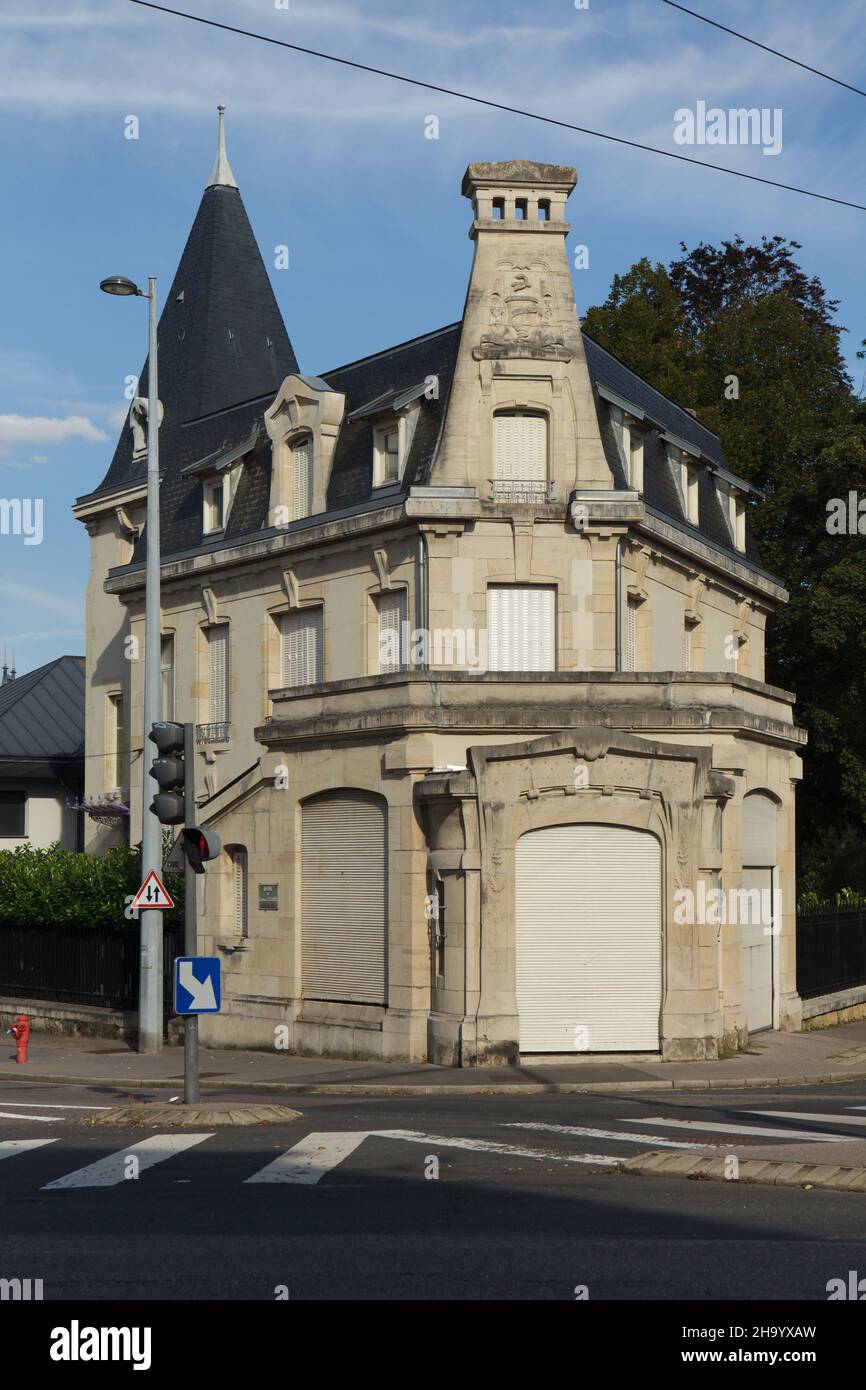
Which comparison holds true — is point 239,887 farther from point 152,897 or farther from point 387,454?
point 387,454

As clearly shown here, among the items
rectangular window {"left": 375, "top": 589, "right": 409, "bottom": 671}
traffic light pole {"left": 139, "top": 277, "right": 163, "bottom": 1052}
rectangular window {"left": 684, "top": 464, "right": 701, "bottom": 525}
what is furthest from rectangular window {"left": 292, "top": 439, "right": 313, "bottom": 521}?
rectangular window {"left": 684, "top": 464, "right": 701, "bottom": 525}

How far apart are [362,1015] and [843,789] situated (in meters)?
18.9

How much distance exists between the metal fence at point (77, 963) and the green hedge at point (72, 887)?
37 centimetres

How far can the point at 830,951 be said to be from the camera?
1204 inches

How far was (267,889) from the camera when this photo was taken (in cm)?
2436

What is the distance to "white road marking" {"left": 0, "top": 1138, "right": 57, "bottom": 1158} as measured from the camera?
44.4 ft

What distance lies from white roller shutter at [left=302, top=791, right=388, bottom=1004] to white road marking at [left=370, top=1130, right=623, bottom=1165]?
8.37 meters

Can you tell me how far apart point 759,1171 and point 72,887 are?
22.9m

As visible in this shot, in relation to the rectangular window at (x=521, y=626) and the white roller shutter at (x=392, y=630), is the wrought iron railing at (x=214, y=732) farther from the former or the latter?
the rectangular window at (x=521, y=626)

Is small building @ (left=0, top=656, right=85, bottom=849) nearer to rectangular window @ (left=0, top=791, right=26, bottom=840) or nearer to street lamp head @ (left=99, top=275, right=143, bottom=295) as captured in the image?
rectangular window @ (left=0, top=791, right=26, bottom=840)
